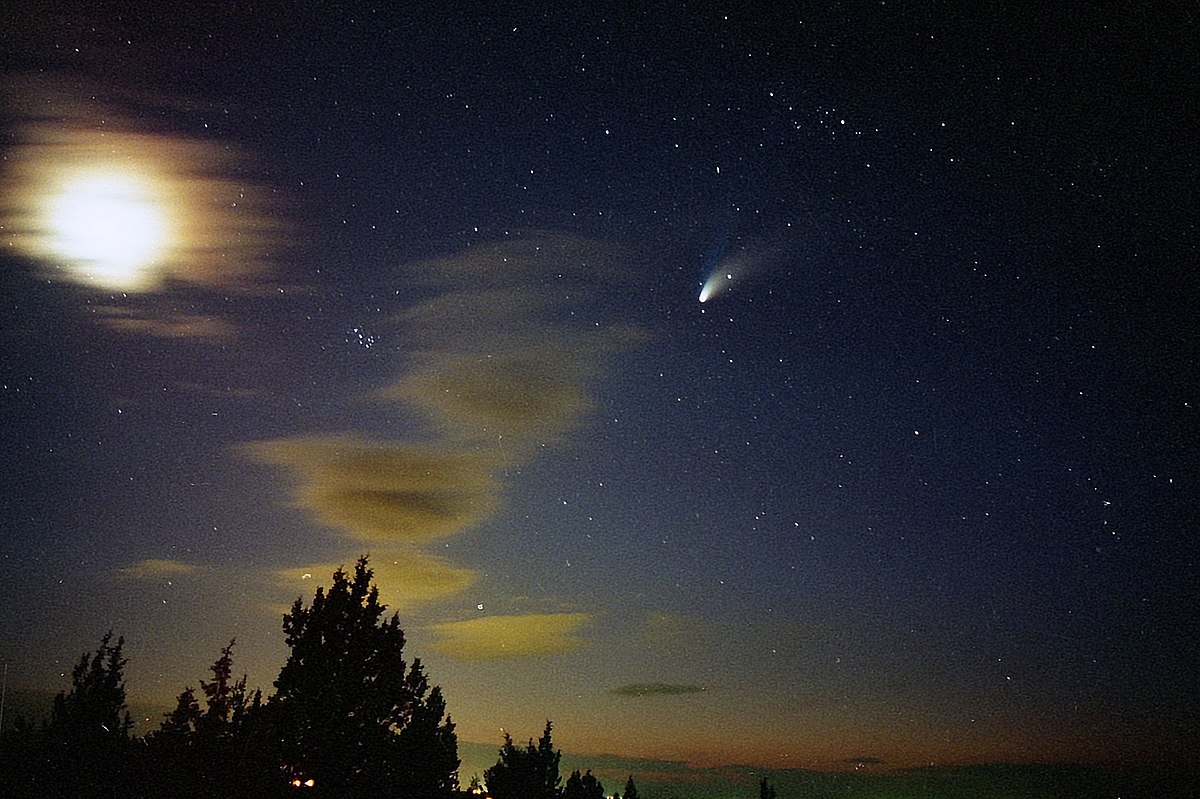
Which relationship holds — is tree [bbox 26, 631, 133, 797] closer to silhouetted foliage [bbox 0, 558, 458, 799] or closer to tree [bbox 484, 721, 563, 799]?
silhouetted foliage [bbox 0, 558, 458, 799]

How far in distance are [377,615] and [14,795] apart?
614 centimetres

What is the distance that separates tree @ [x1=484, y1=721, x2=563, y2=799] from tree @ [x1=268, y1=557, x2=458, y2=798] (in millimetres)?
15107

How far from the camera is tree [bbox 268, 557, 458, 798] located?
15398 mm

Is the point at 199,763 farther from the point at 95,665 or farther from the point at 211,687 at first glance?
the point at 95,665

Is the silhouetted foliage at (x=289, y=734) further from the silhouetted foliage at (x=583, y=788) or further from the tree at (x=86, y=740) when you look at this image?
the silhouetted foliage at (x=583, y=788)

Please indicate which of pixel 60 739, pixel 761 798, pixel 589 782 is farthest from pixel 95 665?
pixel 761 798

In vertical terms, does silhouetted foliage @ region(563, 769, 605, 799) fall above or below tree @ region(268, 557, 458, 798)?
below

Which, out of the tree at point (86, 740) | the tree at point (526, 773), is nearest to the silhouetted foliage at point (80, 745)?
the tree at point (86, 740)

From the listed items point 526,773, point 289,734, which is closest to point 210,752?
point 289,734

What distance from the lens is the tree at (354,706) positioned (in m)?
15.4

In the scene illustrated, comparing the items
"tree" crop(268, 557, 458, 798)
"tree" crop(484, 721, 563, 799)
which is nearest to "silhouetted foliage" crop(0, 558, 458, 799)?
"tree" crop(268, 557, 458, 798)

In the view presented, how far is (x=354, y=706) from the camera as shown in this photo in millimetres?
15938

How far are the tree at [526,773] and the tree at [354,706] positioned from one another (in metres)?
15.1

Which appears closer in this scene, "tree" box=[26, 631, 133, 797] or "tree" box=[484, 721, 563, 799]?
"tree" box=[26, 631, 133, 797]
